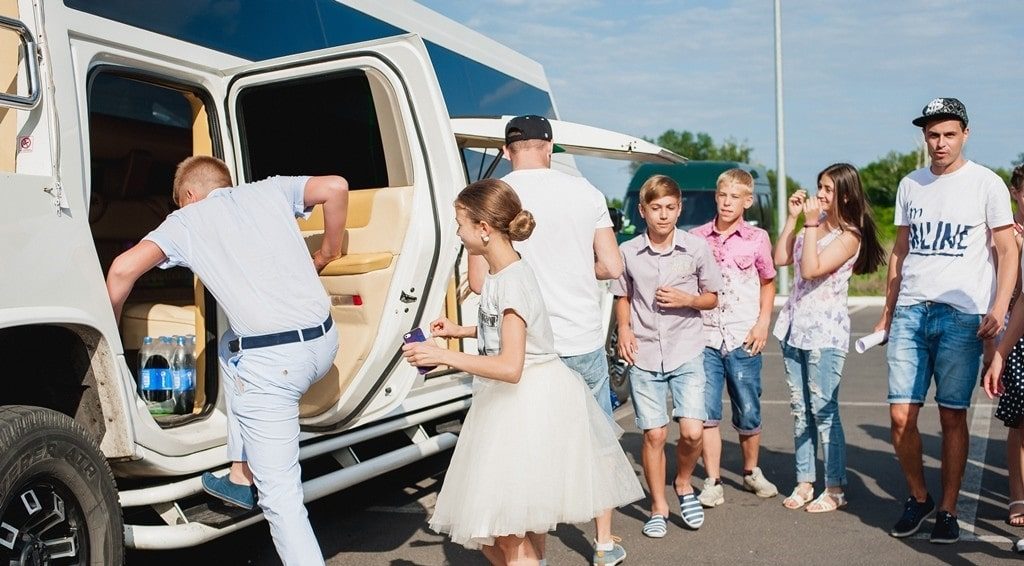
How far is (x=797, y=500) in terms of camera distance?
19.8 ft

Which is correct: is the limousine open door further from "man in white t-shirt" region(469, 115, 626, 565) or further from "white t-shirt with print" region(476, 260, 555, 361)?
"white t-shirt with print" region(476, 260, 555, 361)

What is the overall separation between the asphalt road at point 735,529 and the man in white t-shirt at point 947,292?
0.91 feet

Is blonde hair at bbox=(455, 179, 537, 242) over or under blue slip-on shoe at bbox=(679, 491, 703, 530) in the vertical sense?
over

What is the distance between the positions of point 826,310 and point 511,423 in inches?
106

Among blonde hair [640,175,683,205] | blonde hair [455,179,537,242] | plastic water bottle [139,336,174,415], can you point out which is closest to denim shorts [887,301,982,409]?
blonde hair [640,175,683,205]

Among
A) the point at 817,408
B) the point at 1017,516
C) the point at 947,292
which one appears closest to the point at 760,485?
the point at 817,408

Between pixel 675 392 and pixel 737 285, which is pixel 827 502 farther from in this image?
pixel 737 285

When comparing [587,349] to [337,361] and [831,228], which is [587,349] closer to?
[337,361]

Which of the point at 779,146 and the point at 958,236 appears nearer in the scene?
the point at 958,236

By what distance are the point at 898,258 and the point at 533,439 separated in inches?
110

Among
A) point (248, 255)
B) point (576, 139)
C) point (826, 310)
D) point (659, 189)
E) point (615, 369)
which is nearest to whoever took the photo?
point (248, 255)

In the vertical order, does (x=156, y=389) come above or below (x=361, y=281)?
below

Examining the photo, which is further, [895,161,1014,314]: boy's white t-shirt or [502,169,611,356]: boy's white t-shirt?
[895,161,1014,314]: boy's white t-shirt

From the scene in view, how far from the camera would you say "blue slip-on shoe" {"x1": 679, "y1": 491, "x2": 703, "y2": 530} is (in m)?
5.64
